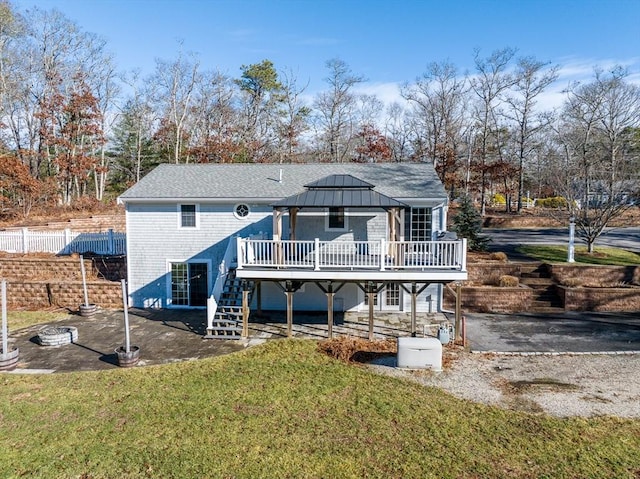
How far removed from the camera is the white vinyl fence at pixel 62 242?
2000 centimetres

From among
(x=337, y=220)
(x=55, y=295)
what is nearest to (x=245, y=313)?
(x=337, y=220)

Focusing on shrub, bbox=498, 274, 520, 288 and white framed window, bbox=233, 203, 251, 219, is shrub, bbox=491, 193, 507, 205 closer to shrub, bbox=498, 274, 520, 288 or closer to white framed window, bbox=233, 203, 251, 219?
shrub, bbox=498, 274, 520, 288

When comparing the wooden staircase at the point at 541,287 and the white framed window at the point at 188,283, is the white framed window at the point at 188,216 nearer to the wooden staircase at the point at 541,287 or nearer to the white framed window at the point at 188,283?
→ the white framed window at the point at 188,283

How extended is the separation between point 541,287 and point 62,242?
22.8 meters

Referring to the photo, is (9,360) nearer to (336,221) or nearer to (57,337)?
(57,337)

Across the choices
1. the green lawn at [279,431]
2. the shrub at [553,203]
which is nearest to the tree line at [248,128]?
the shrub at [553,203]

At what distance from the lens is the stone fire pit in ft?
39.3

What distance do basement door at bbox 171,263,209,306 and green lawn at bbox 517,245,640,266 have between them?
16.4m

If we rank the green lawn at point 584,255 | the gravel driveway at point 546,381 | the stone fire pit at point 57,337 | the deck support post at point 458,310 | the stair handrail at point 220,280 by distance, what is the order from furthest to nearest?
the green lawn at point 584,255 < the stair handrail at point 220,280 < the deck support post at point 458,310 < the stone fire pit at point 57,337 < the gravel driveway at point 546,381

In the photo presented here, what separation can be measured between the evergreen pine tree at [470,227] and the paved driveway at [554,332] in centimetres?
672

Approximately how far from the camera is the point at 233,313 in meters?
13.1

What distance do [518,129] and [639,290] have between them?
29484mm

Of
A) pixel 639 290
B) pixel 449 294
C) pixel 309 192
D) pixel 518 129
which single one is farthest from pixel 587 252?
pixel 518 129

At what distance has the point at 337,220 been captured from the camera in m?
15.2
